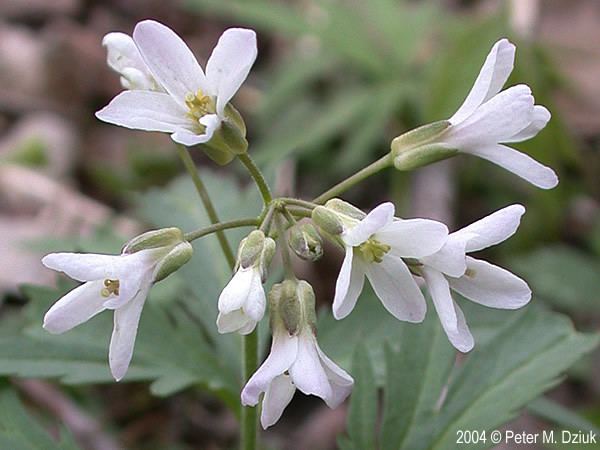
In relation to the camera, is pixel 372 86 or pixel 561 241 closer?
pixel 561 241

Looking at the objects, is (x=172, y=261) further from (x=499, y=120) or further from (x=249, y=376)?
(x=499, y=120)

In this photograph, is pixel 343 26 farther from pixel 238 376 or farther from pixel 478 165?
pixel 238 376

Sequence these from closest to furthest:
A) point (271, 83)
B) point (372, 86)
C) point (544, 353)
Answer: point (544, 353)
point (372, 86)
point (271, 83)

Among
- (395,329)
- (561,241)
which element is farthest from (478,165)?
(395,329)

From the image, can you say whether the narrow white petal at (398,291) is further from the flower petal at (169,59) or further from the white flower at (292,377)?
the flower petal at (169,59)

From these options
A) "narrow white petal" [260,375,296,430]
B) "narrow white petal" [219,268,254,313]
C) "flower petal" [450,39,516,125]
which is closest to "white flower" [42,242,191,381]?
"narrow white petal" [219,268,254,313]

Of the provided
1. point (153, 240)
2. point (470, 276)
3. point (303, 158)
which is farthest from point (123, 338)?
point (303, 158)
